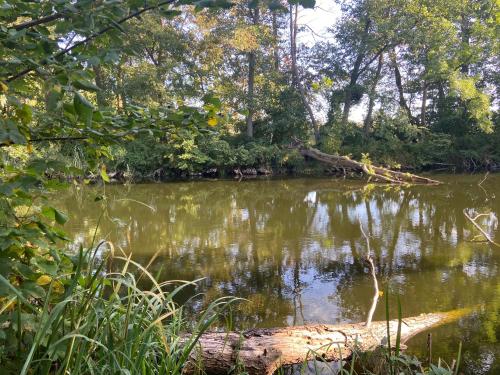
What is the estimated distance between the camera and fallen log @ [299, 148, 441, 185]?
47.8ft

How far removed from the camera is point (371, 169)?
15.1 meters

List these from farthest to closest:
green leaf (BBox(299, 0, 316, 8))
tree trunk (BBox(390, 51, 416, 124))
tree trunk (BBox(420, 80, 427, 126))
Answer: tree trunk (BBox(390, 51, 416, 124)) → tree trunk (BBox(420, 80, 427, 126)) → green leaf (BBox(299, 0, 316, 8))

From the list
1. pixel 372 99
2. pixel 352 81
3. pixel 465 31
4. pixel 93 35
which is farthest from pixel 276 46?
pixel 93 35

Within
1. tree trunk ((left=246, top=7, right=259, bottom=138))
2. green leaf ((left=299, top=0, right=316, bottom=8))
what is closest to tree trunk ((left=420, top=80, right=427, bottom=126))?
tree trunk ((left=246, top=7, right=259, bottom=138))

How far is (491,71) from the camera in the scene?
21297mm

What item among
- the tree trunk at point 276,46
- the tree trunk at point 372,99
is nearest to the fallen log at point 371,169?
the tree trunk at point 372,99

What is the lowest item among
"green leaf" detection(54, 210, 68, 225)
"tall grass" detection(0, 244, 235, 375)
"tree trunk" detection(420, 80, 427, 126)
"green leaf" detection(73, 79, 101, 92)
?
"tall grass" detection(0, 244, 235, 375)

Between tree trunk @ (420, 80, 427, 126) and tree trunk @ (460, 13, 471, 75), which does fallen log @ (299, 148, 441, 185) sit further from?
tree trunk @ (460, 13, 471, 75)

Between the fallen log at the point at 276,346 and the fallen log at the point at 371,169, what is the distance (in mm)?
11826

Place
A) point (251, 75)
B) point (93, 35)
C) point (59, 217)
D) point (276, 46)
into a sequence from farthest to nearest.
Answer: point (251, 75) → point (276, 46) → point (59, 217) → point (93, 35)

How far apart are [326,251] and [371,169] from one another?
9.45 m

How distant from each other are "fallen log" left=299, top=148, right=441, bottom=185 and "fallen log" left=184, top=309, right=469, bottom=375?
38.8 feet

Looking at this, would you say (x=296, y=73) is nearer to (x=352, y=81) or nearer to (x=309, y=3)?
(x=352, y=81)

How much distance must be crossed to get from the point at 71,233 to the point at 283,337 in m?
5.42
